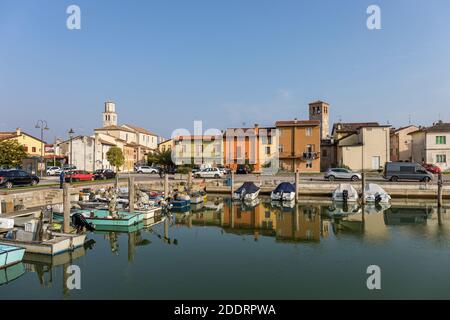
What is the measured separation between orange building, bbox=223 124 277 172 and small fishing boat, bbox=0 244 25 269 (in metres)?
48.6

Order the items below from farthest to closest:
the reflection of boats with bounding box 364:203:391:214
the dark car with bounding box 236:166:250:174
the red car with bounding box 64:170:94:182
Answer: the dark car with bounding box 236:166:250:174 → the red car with bounding box 64:170:94:182 → the reflection of boats with bounding box 364:203:391:214

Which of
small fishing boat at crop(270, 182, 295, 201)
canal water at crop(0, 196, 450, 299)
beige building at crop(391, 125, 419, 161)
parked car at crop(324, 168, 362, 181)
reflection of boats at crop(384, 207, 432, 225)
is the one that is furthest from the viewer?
beige building at crop(391, 125, 419, 161)

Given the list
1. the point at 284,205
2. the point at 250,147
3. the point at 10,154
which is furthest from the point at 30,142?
the point at 284,205

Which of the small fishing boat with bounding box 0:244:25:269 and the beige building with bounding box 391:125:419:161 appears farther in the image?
the beige building with bounding box 391:125:419:161

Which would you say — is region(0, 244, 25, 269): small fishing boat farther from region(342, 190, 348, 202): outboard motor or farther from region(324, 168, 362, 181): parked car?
region(324, 168, 362, 181): parked car

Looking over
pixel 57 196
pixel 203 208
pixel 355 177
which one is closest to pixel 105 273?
pixel 57 196

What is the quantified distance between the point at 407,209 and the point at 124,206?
2480cm

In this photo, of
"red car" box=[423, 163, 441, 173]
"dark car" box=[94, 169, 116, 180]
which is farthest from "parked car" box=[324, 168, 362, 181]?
"dark car" box=[94, 169, 116, 180]

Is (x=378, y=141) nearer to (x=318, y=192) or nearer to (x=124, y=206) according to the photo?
(x=318, y=192)

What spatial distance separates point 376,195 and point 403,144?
3607 cm

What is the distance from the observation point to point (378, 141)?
57.5 metres

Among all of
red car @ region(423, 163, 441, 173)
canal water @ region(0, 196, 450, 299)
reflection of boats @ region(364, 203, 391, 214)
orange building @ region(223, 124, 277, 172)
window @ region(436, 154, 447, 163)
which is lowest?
canal water @ region(0, 196, 450, 299)

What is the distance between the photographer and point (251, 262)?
16312mm

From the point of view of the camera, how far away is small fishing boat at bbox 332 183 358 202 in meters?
35.8
